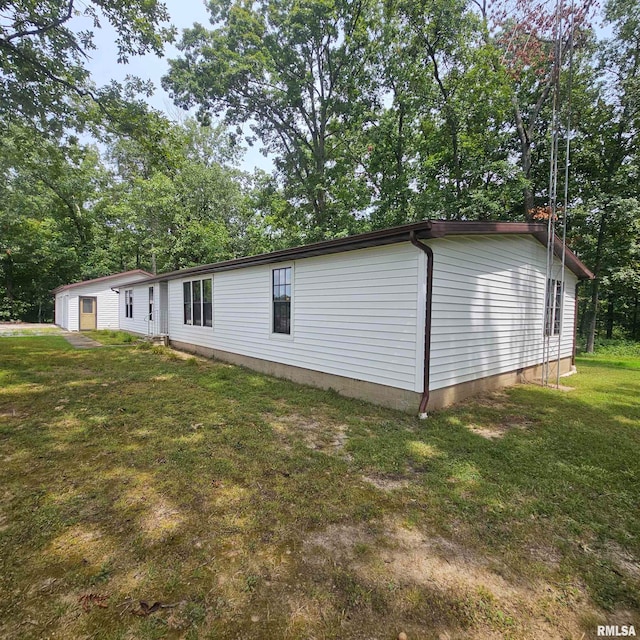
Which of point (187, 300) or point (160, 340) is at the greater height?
point (187, 300)

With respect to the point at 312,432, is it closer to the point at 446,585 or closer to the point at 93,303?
the point at 446,585

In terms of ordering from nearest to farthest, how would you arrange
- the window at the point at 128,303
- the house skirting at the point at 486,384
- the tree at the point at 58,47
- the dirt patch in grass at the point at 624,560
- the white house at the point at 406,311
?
the dirt patch in grass at the point at 624,560 → the white house at the point at 406,311 → the house skirting at the point at 486,384 → the tree at the point at 58,47 → the window at the point at 128,303

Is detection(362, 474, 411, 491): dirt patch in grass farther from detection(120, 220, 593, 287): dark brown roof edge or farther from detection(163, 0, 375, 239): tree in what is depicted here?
detection(163, 0, 375, 239): tree

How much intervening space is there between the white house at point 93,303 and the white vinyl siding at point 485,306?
1920 centimetres

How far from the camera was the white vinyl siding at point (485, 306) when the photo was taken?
5.31 m

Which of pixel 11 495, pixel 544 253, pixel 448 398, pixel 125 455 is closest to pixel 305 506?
pixel 125 455

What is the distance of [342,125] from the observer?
16719mm

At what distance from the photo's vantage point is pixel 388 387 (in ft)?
17.7

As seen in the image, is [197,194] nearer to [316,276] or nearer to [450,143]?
[450,143]

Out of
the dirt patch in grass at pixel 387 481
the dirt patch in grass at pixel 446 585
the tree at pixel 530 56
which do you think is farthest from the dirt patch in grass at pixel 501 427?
the tree at pixel 530 56

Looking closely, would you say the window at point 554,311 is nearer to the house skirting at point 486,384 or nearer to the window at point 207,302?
the house skirting at point 486,384

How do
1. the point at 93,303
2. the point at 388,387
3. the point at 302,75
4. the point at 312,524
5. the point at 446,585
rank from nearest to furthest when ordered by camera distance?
the point at 446,585, the point at 312,524, the point at 388,387, the point at 302,75, the point at 93,303

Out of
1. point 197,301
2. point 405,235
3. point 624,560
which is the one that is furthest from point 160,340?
point 624,560

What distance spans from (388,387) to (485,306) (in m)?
2.59
